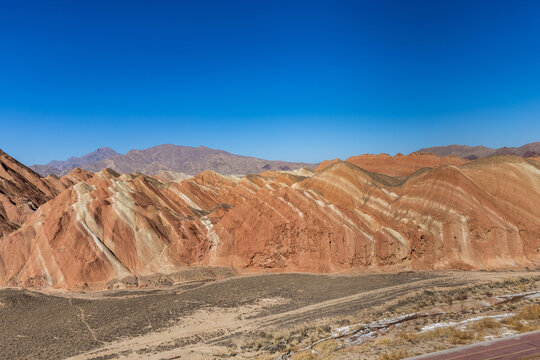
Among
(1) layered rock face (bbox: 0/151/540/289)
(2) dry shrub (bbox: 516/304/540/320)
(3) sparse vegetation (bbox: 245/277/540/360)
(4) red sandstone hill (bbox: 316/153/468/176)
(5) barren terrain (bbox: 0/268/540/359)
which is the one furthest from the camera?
(4) red sandstone hill (bbox: 316/153/468/176)

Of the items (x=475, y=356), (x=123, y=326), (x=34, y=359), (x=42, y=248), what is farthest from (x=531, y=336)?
(x=42, y=248)

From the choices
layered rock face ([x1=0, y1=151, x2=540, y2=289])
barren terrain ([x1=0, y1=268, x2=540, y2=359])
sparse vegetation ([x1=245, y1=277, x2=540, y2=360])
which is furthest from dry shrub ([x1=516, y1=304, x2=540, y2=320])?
layered rock face ([x1=0, y1=151, x2=540, y2=289])

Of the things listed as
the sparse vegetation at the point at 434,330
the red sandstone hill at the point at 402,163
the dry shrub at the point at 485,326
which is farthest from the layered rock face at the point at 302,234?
the red sandstone hill at the point at 402,163

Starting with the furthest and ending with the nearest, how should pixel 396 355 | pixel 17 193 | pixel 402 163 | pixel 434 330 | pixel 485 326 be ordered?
1. pixel 402 163
2. pixel 17 193
3. pixel 434 330
4. pixel 485 326
5. pixel 396 355

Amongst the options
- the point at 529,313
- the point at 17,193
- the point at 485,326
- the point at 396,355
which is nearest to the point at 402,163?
the point at 529,313

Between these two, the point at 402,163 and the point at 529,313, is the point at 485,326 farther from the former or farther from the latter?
the point at 402,163

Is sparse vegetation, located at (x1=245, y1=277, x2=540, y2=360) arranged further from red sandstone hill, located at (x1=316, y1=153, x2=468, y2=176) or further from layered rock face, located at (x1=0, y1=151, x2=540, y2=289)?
red sandstone hill, located at (x1=316, y1=153, x2=468, y2=176)

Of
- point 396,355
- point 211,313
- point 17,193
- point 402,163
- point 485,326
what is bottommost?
point 211,313

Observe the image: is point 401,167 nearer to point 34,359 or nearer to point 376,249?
point 376,249
